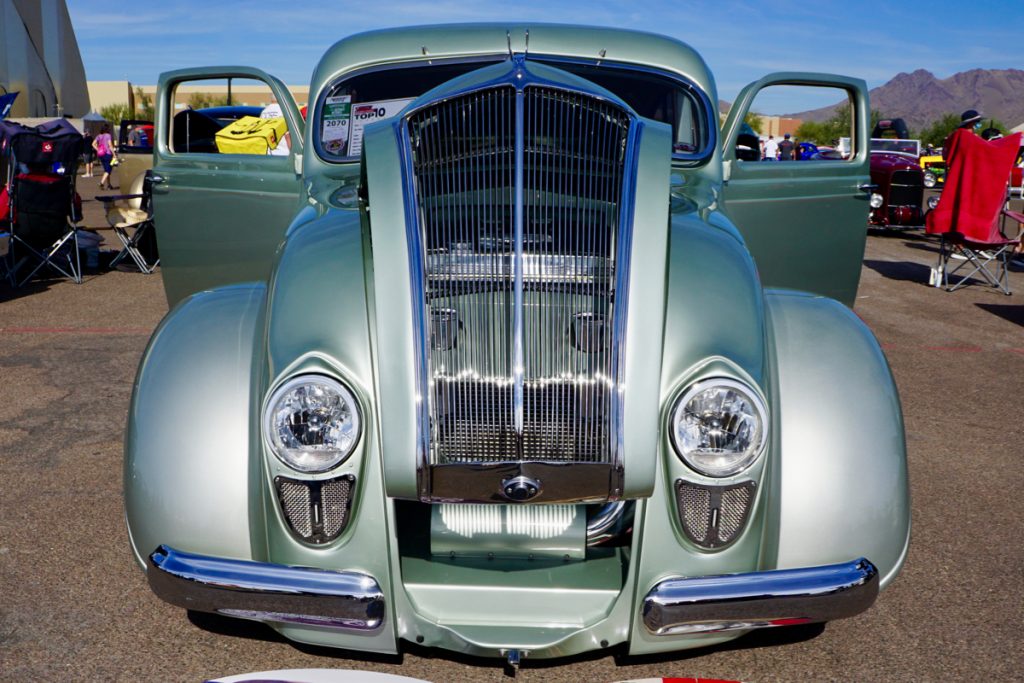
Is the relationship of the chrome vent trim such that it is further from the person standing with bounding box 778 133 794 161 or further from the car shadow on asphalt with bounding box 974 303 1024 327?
the person standing with bounding box 778 133 794 161

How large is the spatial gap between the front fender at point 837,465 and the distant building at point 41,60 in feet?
137

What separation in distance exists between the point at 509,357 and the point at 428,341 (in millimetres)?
205

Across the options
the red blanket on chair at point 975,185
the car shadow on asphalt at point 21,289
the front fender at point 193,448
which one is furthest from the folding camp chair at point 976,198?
the front fender at point 193,448

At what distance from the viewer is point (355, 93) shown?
4.16 m

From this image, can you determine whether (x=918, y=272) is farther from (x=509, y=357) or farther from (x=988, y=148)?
(x=509, y=357)

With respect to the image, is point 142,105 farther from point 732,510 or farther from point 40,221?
point 732,510

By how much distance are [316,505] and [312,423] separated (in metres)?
0.21

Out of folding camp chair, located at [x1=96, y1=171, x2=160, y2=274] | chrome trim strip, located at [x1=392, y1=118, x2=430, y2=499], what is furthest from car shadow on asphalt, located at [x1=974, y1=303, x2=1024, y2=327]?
folding camp chair, located at [x1=96, y1=171, x2=160, y2=274]

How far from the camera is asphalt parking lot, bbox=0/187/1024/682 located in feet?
9.40

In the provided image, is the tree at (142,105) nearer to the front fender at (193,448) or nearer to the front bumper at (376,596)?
the front fender at (193,448)

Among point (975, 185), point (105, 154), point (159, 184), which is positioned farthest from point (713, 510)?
point (105, 154)

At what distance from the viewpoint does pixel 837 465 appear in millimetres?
2646

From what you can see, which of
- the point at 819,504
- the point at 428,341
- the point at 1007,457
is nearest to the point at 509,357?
the point at 428,341

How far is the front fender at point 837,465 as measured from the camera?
2.60m
